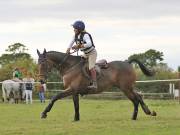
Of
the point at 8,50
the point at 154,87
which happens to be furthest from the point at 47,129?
the point at 8,50

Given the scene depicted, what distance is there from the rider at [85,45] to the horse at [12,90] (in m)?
19.6

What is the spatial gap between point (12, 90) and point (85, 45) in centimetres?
2027

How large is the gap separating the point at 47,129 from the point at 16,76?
2324cm

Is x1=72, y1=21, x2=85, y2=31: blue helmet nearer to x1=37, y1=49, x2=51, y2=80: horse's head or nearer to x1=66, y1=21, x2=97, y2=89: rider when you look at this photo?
x1=66, y1=21, x2=97, y2=89: rider

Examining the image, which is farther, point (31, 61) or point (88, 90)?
point (31, 61)

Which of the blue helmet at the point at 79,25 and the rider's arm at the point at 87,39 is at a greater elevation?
the blue helmet at the point at 79,25

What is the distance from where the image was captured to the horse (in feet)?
122

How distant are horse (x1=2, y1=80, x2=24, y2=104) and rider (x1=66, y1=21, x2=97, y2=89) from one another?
19620mm

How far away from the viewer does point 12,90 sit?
37.1 m

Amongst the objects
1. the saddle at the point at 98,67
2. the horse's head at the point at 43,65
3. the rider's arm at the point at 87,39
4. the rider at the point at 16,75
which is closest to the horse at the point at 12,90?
the rider at the point at 16,75

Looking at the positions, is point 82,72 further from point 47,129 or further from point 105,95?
point 105,95

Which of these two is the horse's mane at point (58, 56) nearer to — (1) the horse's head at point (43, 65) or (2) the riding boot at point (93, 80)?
(1) the horse's head at point (43, 65)

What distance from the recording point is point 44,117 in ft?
60.0

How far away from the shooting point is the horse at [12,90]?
122 feet
